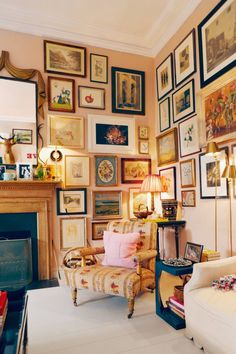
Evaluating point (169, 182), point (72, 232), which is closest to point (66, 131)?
point (72, 232)

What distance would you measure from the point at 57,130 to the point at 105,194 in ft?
3.96

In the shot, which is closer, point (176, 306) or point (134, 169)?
point (176, 306)

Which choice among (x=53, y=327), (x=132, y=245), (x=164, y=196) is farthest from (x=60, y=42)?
(x=53, y=327)

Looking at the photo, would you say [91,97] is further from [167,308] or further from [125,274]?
[167,308]

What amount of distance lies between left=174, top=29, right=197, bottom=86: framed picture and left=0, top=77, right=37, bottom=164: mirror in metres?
2.08

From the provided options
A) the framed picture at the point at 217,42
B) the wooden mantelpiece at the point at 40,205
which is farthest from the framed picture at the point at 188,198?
the wooden mantelpiece at the point at 40,205

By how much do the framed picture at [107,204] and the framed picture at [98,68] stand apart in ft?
5.87

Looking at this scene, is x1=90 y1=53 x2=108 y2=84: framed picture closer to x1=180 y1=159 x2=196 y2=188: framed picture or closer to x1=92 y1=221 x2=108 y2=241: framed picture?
x1=180 y1=159 x2=196 y2=188: framed picture

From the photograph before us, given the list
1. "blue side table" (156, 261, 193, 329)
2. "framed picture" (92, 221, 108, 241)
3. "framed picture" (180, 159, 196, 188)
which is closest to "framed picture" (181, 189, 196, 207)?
"framed picture" (180, 159, 196, 188)

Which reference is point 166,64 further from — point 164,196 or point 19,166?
point 19,166

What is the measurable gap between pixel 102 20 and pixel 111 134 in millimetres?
1697

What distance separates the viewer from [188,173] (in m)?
3.52

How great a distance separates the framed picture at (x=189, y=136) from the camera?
3369mm

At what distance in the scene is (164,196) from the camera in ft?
13.5
